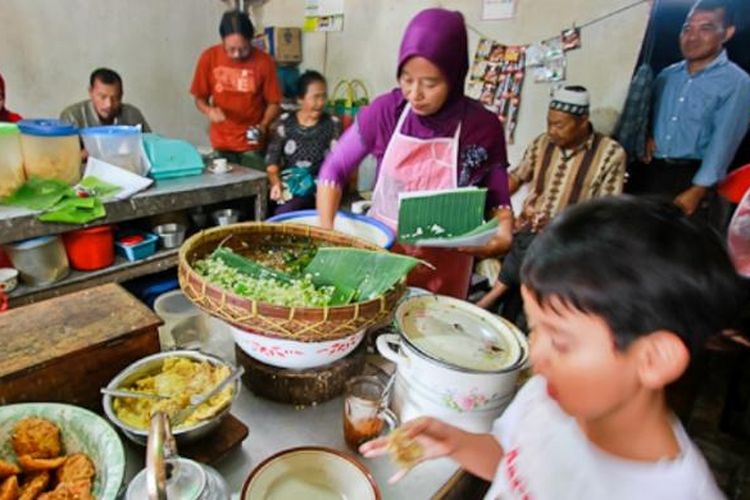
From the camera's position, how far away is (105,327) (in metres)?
0.95

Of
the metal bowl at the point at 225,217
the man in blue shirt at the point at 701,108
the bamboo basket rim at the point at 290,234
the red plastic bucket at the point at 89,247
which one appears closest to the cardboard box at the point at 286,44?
the metal bowl at the point at 225,217

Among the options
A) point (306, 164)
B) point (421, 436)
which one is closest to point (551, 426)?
point (421, 436)

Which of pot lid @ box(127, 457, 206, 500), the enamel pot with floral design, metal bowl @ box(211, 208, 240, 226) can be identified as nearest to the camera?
pot lid @ box(127, 457, 206, 500)

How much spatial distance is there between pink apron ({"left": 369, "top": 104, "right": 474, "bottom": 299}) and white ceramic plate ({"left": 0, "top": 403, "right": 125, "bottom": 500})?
95cm

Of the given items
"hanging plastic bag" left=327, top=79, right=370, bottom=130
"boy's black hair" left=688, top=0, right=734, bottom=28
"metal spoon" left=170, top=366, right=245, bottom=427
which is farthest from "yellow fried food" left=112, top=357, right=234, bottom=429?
"hanging plastic bag" left=327, top=79, right=370, bottom=130

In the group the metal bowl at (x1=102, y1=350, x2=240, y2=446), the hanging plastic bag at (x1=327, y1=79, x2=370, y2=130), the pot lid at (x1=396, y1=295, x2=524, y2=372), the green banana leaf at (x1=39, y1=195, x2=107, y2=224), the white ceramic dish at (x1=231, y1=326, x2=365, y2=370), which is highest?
the hanging plastic bag at (x1=327, y1=79, x2=370, y2=130)

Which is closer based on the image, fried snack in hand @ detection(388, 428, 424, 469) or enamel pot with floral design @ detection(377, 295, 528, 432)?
fried snack in hand @ detection(388, 428, 424, 469)

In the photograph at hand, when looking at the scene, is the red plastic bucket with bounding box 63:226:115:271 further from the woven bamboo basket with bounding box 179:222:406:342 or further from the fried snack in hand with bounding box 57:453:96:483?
the fried snack in hand with bounding box 57:453:96:483

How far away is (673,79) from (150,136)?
3.02 metres

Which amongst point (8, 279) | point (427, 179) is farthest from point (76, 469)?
point (8, 279)

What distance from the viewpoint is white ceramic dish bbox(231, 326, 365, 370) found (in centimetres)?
94

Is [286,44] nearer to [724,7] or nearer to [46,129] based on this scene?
[46,129]

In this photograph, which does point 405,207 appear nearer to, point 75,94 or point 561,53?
point 561,53

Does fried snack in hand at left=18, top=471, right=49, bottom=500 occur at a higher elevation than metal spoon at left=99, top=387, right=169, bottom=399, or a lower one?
lower
